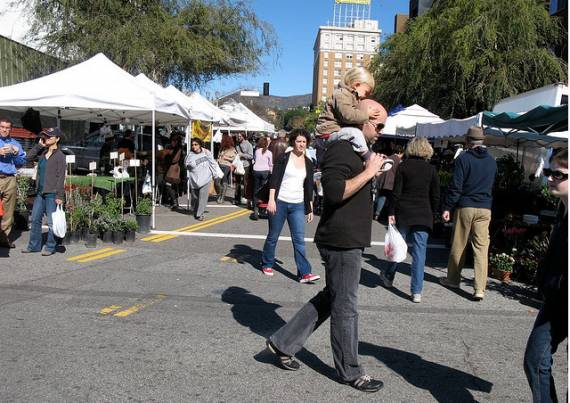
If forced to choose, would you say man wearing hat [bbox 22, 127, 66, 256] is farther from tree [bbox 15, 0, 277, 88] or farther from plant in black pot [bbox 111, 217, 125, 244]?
tree [bbox 15, 0, 277, 88]

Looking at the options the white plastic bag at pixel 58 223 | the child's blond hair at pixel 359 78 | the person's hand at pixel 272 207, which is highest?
the child's blond hair at pixel 359 78

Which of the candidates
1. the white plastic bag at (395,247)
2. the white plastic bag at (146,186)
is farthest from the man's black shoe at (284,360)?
the white plastic bag at (146,186)

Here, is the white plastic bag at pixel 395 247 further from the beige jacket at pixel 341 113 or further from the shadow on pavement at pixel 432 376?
the beige jacket at pixel 341 113

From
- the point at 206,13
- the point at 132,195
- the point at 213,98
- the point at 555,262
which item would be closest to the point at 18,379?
the point at 555,262

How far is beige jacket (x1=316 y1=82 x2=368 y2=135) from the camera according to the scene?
11.4 feet

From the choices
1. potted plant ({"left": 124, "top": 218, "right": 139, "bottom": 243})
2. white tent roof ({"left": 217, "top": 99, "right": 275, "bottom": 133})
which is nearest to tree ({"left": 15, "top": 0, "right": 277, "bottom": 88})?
white tent roof ({"left": 217, "top": 99, "right": 275, "bottom": 133})

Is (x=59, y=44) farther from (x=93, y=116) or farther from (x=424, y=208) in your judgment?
(x=424, y=208)

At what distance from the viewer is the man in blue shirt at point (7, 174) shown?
761cm

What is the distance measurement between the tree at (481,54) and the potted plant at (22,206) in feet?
52.6

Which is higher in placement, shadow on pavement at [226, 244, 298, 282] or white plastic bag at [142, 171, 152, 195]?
white plastic bag at [142, 171, 152, 195]

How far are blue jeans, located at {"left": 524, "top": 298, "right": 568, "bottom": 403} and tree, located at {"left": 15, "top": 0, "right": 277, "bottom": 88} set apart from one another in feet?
58.9

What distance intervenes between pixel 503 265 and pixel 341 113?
481cm

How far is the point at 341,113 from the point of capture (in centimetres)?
349

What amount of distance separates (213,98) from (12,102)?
15.8 meters
